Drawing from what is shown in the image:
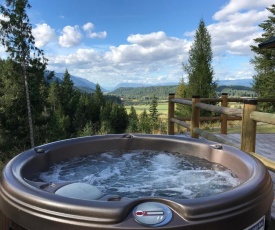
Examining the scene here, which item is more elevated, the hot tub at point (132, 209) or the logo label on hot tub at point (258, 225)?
the hot tub at point (132, 209)

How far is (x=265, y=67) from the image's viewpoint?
15633 mm

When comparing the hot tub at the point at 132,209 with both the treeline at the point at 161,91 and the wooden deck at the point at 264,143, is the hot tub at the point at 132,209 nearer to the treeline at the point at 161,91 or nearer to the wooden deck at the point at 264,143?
the wooden deck at the point at 264,143

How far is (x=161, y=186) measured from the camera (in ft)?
6.47

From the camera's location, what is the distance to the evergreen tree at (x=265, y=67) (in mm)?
14914

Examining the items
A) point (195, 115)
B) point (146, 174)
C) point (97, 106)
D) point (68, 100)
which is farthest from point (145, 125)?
point (97, 106)

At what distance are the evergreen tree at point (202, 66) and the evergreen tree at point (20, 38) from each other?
762 cm

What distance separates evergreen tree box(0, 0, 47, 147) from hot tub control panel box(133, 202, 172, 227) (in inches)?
516

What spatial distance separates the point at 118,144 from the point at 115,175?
0.41m

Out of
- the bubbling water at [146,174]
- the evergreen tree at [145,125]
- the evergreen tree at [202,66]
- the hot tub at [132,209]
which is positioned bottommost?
the evergreen tree at [145,125]

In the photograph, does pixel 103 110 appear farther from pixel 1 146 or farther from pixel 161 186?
pixel 161 186

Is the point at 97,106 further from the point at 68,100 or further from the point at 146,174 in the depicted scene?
the point at 146,174

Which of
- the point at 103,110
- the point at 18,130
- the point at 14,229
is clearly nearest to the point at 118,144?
the point at 14,229

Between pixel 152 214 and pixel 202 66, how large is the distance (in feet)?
44.9

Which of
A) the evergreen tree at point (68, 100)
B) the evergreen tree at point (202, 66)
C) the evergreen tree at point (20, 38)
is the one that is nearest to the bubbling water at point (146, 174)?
the evergreen tree at point (20, 38)
